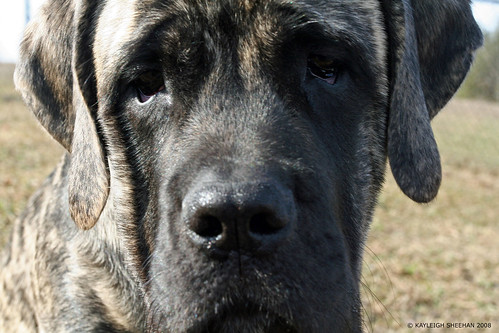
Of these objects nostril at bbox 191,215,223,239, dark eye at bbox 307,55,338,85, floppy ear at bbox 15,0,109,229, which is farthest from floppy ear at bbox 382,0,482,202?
floppy ear at bbox 15,0,109,229

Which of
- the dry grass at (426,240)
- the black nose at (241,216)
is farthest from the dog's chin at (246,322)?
the dry grass at (426,240)

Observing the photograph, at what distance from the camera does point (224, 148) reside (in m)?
2.31

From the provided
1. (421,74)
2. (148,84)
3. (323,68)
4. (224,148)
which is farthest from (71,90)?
(421,74)

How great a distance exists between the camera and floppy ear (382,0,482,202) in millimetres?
2836

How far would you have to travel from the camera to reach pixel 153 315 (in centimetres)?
253

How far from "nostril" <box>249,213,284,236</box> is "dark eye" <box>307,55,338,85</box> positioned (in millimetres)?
796

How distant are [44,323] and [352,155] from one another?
5.62 ft

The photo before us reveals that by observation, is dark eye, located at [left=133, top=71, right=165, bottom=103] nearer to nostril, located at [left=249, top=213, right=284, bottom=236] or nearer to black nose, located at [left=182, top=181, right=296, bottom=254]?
black nose, located at [left=182, top=181, right=296, bottom=254]

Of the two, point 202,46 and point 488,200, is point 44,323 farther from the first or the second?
point 488,200

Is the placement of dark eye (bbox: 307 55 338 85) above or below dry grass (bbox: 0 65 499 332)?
above

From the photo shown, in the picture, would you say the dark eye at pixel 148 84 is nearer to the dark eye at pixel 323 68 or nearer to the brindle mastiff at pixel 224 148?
the brindle mastiff at pixel 224 148

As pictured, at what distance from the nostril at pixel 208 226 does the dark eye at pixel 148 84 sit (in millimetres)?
772

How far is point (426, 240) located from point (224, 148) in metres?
5.15

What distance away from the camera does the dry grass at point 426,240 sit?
5.12 m
